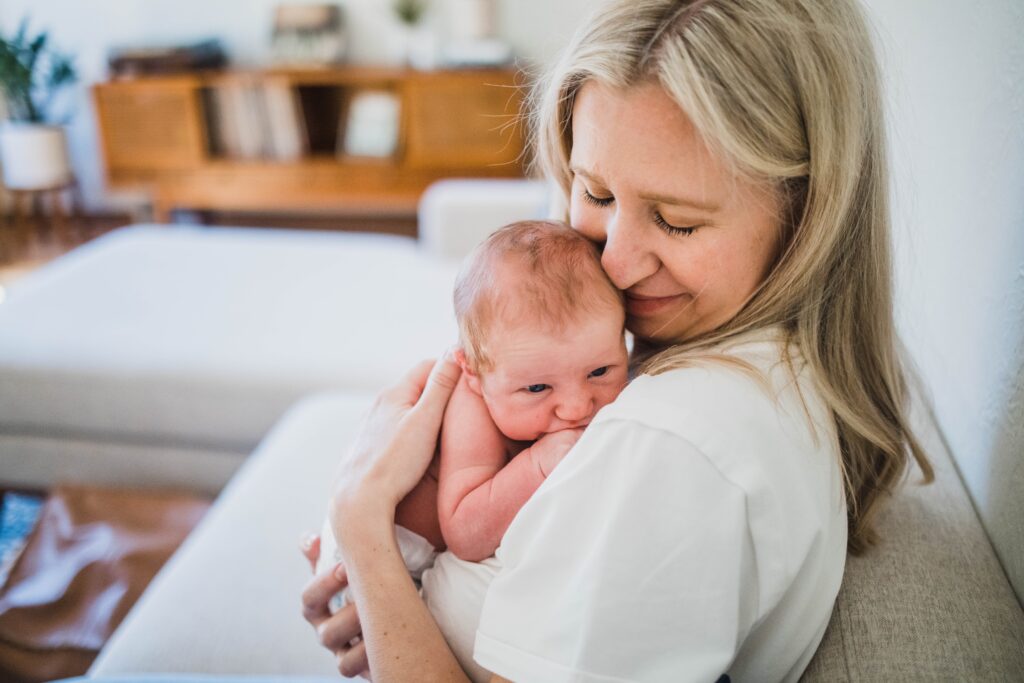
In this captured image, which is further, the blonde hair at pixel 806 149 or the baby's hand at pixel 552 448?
the baby's hand at pixel 552 448

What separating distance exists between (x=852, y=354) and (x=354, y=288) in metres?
1.65

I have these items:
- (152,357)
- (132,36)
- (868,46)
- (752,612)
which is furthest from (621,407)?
(132,36)

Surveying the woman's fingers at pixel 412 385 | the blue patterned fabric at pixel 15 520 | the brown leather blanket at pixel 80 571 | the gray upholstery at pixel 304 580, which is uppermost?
the woman's fingers at pixel 412 385

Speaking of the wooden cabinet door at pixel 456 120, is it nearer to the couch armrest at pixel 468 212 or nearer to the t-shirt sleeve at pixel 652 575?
the couch armrest at pixel 468 212

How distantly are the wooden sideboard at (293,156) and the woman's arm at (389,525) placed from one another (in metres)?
2.85

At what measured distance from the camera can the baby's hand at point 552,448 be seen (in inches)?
33.6

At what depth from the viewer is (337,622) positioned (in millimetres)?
1000

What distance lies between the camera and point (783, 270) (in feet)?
2.69

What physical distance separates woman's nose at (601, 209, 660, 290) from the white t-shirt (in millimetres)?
133

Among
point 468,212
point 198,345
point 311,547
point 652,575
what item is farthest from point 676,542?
point 468,212

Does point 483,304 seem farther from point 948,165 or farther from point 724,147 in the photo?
point 948,165

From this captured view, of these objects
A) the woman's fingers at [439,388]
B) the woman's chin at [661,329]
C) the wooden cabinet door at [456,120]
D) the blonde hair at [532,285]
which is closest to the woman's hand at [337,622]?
the woman's fingers at [439,388]

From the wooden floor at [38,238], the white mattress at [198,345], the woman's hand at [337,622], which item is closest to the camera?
the woman's hand at [337,622]

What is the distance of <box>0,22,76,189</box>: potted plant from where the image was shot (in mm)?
3834
